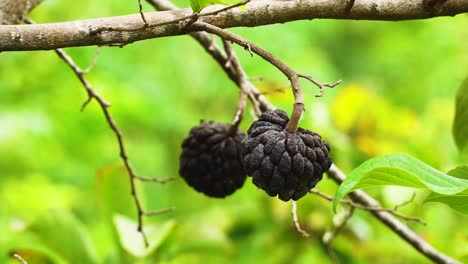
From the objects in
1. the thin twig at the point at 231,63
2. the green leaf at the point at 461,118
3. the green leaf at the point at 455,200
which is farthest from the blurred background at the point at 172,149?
Result: the green leaf at the point at 455,200

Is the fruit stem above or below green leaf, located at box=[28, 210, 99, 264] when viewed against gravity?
above

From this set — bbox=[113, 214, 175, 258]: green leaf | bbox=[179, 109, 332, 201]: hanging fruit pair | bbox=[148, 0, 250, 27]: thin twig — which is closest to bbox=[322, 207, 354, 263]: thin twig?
bbox=[113, 214, 175, 258]: green leaf

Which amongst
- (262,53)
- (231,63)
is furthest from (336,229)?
(262,53)

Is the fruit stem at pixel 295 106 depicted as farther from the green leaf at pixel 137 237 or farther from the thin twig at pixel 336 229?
the green leaf at pixel 137 237

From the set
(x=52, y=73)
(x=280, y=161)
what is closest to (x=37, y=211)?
(x=52, y=73)

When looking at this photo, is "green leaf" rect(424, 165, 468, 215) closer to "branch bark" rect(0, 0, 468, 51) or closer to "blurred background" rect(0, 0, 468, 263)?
"branch bark" rect(0, 0, 468, 51)

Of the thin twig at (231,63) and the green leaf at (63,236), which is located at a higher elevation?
the thin twig at (231,63)
